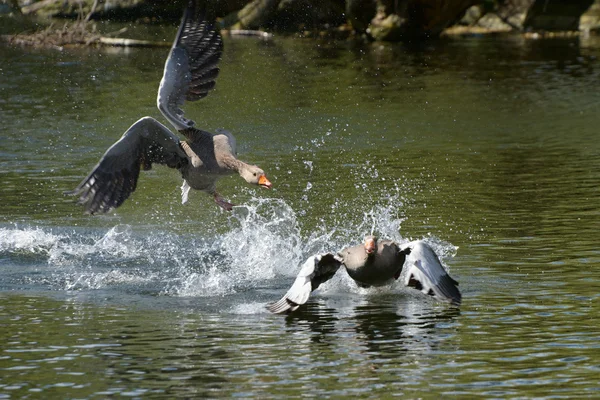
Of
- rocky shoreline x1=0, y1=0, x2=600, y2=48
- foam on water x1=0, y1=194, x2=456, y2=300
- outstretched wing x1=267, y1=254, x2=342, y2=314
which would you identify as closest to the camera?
outstretched wing x1=267, y1=254, x2=342, y2=314

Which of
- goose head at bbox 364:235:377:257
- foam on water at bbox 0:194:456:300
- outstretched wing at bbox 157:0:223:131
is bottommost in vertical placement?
foam on water at bbox 0:194:456:300

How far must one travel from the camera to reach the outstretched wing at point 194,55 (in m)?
12.2

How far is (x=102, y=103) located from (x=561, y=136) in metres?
9.82

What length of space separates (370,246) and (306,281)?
26.4 inches

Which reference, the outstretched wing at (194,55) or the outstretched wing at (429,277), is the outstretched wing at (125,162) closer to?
the outstretched wing at (194,55)

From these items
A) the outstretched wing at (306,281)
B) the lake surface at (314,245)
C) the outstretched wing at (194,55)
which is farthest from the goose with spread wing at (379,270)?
the outstretched wing at (194,55)

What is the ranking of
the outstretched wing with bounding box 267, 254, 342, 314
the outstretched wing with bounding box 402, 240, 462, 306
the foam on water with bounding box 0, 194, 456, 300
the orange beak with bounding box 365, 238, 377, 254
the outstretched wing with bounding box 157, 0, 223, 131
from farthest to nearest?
the outstretched wing with bounding box 157, 0, 223, 131
the foam on water with bounding box 0, 194, 456, 300
the orange beak with bounding box 365, 238, 377, 254
the outstretched wing with bounding box 267, 254, 342, 314
the outstretched wing with bounding box 402, 240, 462, 306

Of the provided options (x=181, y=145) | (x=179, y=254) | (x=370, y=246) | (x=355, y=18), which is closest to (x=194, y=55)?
(x=181, y=145)

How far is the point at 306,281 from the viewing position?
965cm

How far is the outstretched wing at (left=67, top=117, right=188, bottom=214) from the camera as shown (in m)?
11.2

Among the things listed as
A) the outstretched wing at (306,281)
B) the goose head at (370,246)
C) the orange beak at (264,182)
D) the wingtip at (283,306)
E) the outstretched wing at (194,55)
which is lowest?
the wingtip at (283,306)

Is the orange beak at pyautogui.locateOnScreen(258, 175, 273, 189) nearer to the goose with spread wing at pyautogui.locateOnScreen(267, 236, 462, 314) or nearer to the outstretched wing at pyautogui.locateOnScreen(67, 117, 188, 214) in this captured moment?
the goose with spread wing at pyautogui.locateOnScreen(267, 236, 462, 314)

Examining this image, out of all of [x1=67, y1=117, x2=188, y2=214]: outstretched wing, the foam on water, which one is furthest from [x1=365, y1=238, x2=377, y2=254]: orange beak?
[x1=67, y1=117, x2=188, y2=214]: outstretched wing

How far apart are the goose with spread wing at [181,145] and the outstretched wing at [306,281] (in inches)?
44.1
